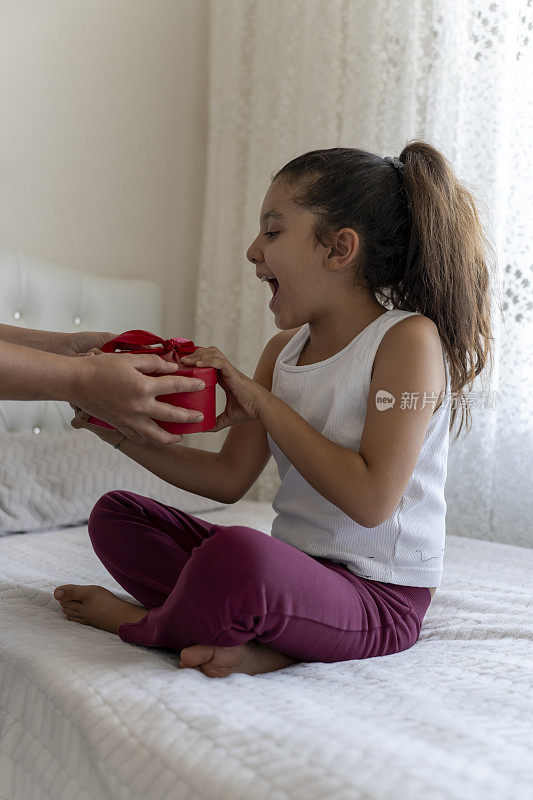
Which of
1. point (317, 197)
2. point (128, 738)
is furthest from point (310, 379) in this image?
point (128, 738)

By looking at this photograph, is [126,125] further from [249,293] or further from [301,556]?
[301,556]

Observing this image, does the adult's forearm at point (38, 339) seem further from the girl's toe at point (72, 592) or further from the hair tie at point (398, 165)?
the hair tie at point (398, 165)

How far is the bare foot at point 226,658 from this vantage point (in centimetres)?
88

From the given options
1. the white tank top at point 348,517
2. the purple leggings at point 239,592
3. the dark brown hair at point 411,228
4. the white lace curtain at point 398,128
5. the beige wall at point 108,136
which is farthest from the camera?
the beige wall at point 108,136

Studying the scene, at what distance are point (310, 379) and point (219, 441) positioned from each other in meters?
1.24

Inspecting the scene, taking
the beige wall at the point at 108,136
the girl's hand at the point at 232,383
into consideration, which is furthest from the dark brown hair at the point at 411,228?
the beige wall at the point at 108,136

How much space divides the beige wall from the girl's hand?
112 centimetres

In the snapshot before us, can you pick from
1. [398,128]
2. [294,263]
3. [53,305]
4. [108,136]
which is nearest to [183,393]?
[294,263]

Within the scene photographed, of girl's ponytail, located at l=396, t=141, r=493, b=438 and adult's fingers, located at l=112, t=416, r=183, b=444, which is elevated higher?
girl's ponytail, located at l=396, t=141, r=493, b=438

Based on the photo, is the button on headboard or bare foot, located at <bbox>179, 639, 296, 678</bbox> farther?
the button on headboard

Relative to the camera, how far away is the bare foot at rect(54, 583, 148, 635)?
107 centimetres

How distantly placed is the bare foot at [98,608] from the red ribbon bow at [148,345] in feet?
1.10

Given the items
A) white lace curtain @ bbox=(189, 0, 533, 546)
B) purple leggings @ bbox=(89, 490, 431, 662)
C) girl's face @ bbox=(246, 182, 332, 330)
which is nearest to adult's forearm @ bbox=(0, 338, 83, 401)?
purple leggings @ bbox=(89, 490, 431, 662)

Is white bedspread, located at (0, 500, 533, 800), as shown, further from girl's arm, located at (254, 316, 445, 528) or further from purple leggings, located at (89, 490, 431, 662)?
girl's arm, located at (254, 316, 445, 528)
